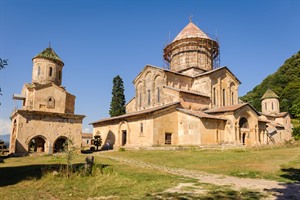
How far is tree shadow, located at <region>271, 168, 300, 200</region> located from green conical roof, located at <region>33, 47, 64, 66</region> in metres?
25.0

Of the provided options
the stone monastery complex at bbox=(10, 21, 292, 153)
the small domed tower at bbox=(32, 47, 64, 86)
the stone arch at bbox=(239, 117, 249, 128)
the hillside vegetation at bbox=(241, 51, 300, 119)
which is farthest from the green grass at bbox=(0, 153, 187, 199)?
the hillside vegetation at bbox=(241, 51, 300, 119)

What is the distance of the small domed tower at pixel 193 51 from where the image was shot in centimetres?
3862

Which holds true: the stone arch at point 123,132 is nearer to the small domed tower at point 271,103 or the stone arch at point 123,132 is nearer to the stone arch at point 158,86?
the stone arch at point 158,86

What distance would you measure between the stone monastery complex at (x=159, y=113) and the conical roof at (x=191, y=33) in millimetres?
509

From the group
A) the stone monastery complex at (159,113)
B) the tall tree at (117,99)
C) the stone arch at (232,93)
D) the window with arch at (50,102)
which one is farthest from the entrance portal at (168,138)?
the tall tree at (117,99)

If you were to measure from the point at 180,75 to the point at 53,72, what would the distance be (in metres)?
16.8

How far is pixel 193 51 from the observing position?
38.8 meters

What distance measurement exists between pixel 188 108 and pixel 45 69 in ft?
57.7

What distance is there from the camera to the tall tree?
43.5 metres

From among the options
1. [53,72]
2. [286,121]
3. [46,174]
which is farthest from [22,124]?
[286,121]

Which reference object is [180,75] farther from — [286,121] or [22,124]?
[286,121]

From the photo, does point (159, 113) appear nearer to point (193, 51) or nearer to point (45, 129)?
point (45, 129)

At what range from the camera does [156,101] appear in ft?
110

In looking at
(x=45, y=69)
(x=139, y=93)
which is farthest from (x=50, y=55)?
(x=139, y=93)
